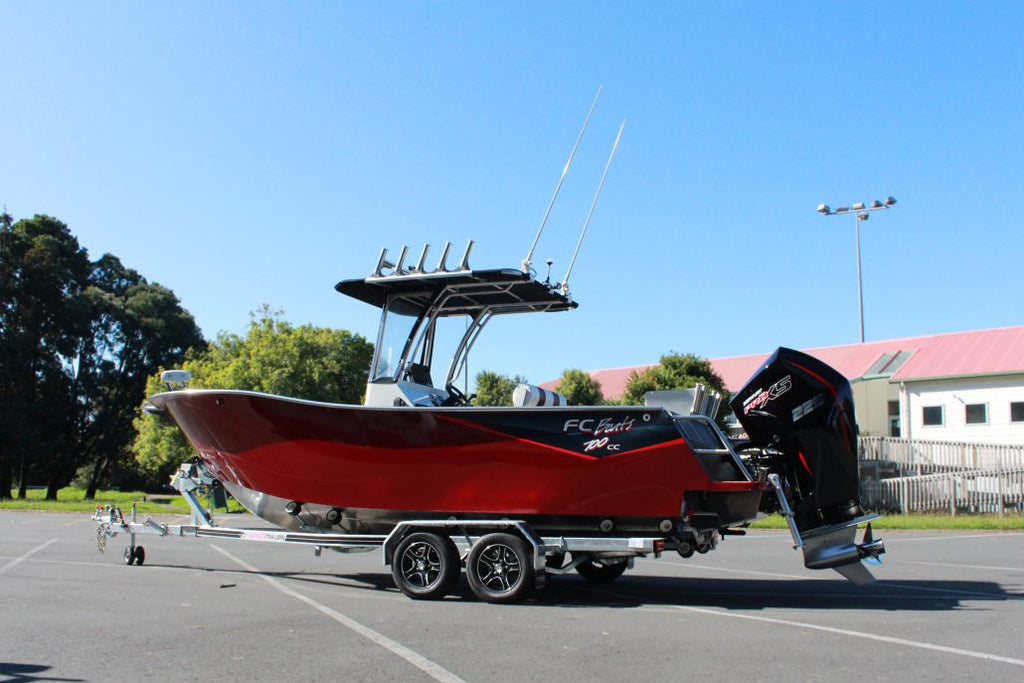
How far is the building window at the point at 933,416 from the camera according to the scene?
32719mm

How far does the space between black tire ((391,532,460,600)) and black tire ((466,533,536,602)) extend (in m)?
A: 0.22

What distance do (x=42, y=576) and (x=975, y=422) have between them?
30.7 meters

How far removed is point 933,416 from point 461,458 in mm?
29180

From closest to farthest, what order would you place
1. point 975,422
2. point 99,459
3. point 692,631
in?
point 692,631 < point 975,422 < point 99,459

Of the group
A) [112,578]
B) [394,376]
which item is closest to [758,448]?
[394,376]

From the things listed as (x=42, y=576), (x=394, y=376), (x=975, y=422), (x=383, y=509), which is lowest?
(x=42, y=576)

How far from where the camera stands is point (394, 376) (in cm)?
973

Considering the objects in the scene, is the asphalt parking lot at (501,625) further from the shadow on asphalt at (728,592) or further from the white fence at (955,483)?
the white fence at (955,483)

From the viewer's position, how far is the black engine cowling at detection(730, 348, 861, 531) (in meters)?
8.43

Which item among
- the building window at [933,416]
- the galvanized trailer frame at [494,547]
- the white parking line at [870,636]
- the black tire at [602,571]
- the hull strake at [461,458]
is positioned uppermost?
the building window at [933,416]

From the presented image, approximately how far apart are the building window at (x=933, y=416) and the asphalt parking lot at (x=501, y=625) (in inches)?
889

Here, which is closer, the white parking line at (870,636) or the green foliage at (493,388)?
the white parking line at (870,636)

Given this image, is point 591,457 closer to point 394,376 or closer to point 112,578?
point 394,376

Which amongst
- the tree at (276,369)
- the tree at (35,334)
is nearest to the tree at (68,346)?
the tree at (35,334)
